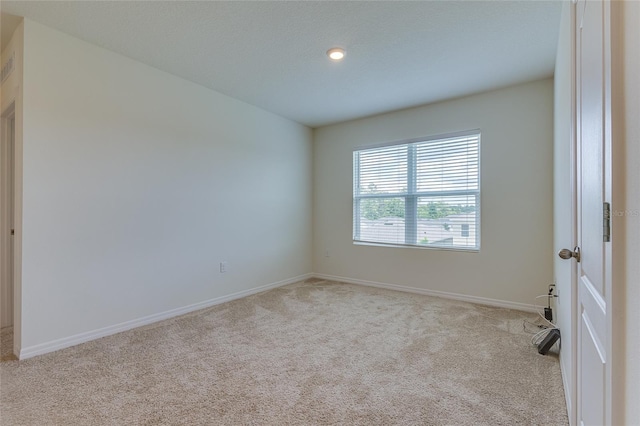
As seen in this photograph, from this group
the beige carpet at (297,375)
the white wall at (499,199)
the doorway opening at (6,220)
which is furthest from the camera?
the white wall at (499,199)

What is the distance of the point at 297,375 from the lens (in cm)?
204

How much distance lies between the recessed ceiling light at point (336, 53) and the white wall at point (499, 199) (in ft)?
5.59

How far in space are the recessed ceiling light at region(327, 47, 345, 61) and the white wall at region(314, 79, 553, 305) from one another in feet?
5.59

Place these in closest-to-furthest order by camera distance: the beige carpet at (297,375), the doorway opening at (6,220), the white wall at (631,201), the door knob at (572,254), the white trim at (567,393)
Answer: the white wall at (631,201) < the door knob at (572,254) < the white trim at (567,393) < the beige carpet at (297,375) < the doorway opening at (6,220)

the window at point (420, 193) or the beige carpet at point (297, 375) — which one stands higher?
the window at point (420, 193)

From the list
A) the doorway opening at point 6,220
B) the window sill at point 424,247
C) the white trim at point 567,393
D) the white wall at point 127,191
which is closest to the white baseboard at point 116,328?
the white wall at point 127,191

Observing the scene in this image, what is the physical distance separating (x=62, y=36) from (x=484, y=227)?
173 inches

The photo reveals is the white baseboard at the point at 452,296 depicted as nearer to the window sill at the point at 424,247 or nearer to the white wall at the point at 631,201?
the window sill at the point at 424,247

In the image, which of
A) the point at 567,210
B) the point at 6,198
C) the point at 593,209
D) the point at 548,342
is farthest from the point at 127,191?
the point at 548,342

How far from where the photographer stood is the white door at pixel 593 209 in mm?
817

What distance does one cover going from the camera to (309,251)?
5.07 meters

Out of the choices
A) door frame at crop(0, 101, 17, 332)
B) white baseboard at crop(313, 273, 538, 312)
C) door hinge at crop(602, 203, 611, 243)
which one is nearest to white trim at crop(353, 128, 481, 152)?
white baseboard at crop(313, 273, 538, 312)

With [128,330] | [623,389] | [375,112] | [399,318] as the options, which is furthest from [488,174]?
[128,330]

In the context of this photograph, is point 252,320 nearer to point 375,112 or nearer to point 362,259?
point 362,259
